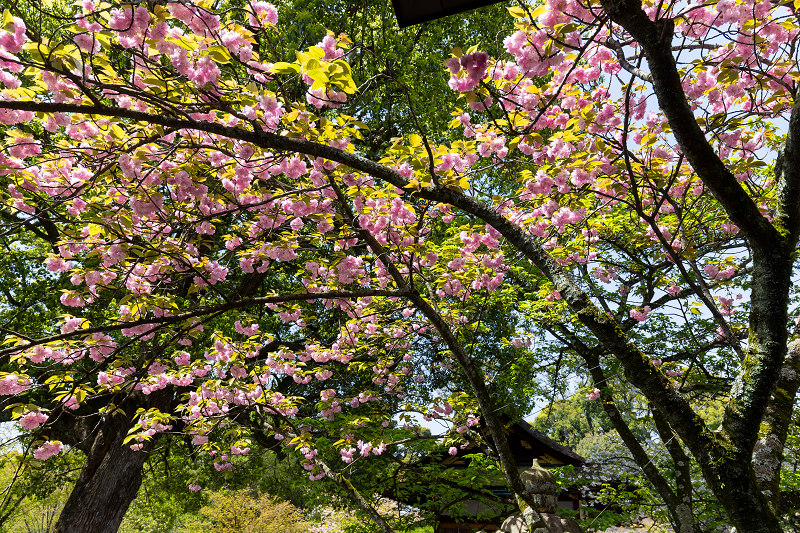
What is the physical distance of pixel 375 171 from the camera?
282 cm

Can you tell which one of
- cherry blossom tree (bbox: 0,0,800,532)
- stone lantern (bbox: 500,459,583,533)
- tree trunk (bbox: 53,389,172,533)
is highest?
cherry blossom tree (bbox: 0,0,800,532)

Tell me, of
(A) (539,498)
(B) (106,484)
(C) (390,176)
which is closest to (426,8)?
(C) (390,176)

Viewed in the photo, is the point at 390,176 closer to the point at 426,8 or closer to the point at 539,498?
the point at 426,8

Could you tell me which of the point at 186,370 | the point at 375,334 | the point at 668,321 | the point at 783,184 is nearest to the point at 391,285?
the point at 375,334

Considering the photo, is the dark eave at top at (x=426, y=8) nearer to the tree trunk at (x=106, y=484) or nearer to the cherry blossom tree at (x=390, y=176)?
the cherry blossom tree at (x=390, y=176)

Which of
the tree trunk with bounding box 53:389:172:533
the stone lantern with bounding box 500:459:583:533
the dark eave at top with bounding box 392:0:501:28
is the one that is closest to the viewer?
the dark eave at top with bounding box 392:0:501:28

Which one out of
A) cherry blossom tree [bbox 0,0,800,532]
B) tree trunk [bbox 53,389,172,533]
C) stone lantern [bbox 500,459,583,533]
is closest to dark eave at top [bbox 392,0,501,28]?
cherry blossom tree [bbox 0,0,800,532]

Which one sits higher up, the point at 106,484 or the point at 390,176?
the point at 390,176

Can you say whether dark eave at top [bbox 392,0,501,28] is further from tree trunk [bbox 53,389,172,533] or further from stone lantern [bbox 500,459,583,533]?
tree trunk [bbox 53,389,172,533]

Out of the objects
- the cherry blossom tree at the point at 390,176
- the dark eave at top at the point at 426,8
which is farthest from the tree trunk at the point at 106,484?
the dark eave at top at the point at 426,8

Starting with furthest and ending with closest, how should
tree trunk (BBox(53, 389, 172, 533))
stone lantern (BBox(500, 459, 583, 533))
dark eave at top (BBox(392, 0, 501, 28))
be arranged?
tree trunk (BBox(53, 389, 172, 533))
stone lantern (BBox(500, 459, 583, 533))
dark eave at top (BBox(392, 0, 501, 28))

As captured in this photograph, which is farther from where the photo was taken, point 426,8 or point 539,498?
point 539,498

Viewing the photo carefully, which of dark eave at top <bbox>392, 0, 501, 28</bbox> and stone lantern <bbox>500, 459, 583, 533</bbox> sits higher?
dark eave at top <bbox>392, 0, 501, 28</bbox>

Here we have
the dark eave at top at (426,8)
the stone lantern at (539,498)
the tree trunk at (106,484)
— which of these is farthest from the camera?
the tree trunk at (106,484)
